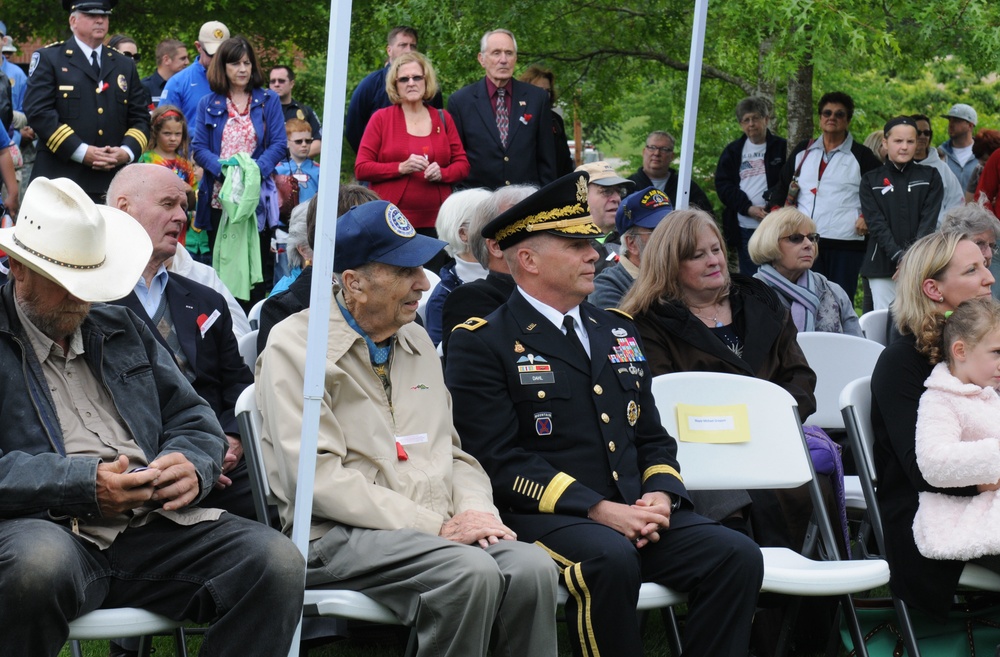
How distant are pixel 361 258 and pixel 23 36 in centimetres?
1077

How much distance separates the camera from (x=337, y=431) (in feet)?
12.5

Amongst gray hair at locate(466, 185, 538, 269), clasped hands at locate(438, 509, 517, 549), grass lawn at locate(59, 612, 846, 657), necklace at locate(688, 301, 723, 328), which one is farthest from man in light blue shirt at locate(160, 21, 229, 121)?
clasped hands at locate(438, 509, 517, 549)

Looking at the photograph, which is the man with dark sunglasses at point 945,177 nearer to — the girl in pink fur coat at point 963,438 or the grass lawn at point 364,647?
the girl in pink fur coat at point 963,438

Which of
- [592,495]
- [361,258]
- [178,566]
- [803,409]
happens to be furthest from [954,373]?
[178,566]

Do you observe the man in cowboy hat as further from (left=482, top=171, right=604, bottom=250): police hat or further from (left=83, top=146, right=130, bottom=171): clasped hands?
(left=83, top=146, right=130, bottom=171): clasped hands

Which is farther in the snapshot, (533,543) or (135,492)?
(533,543)

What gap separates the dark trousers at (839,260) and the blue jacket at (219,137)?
3893 mm

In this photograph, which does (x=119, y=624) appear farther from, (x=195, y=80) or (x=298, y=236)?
(x=195, y=80)

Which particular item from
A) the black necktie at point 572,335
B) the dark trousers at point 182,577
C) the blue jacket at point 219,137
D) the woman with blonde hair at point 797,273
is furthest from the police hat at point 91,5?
the dark trousers at point 182,577

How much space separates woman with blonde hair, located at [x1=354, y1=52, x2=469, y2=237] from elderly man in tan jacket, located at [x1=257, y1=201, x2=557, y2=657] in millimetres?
3749

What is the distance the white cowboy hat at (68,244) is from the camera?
3523 mm

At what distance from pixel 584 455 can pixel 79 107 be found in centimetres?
513

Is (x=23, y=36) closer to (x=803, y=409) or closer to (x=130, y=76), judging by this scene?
(x=130, y=76)

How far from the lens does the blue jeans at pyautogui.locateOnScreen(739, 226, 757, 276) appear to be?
31.1ft
